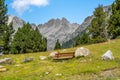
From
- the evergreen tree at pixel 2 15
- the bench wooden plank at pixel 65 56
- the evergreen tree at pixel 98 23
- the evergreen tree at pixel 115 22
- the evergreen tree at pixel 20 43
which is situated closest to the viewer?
the bench wooden plank at pixel 65 56

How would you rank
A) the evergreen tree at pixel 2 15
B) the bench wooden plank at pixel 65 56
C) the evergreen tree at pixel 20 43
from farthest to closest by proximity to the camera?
the evergreen tree at pixel 20 43 < the evergreen tree at pixel 2 15 < the bench wooden plank at pixel 65 56

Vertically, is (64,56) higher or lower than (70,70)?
higher

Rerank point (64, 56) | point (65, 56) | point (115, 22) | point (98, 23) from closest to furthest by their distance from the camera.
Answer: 1. point (65, 56)
2. point (64, 56)
3. point (115, 22)
4. point (98, 23)

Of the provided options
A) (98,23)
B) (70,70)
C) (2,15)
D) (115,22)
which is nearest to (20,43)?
(98,23)

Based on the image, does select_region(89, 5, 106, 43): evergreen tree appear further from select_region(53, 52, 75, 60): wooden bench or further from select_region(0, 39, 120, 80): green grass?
select_region(0, 39, 120, 80): green grass

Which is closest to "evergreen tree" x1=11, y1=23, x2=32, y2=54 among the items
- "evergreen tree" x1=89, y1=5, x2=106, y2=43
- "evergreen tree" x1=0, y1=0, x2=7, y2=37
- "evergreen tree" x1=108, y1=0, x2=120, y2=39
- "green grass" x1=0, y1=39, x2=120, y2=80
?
"evergreen tree" x1=89, y1=5, x2=106, y2=43

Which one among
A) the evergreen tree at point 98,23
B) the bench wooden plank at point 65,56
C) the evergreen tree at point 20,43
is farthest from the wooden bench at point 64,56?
the evergreen tree at point 20,43

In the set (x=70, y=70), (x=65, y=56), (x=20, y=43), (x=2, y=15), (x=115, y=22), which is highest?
(x=2, y=15)

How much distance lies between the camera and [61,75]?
3356 cm

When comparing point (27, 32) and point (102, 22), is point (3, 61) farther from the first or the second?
point (27, 32)

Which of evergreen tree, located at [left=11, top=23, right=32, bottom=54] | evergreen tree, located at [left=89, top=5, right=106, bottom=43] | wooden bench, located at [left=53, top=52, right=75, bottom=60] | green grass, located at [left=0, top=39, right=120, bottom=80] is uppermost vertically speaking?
evergreen tree, located at [left=89, top=5, right=106, bottom=43]

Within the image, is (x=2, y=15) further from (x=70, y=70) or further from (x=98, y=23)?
(x=70, y=70)

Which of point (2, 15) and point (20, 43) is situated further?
point (20, 43)

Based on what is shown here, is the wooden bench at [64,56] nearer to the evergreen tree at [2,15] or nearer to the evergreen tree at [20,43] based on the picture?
the evergreen tree at [2,15]
